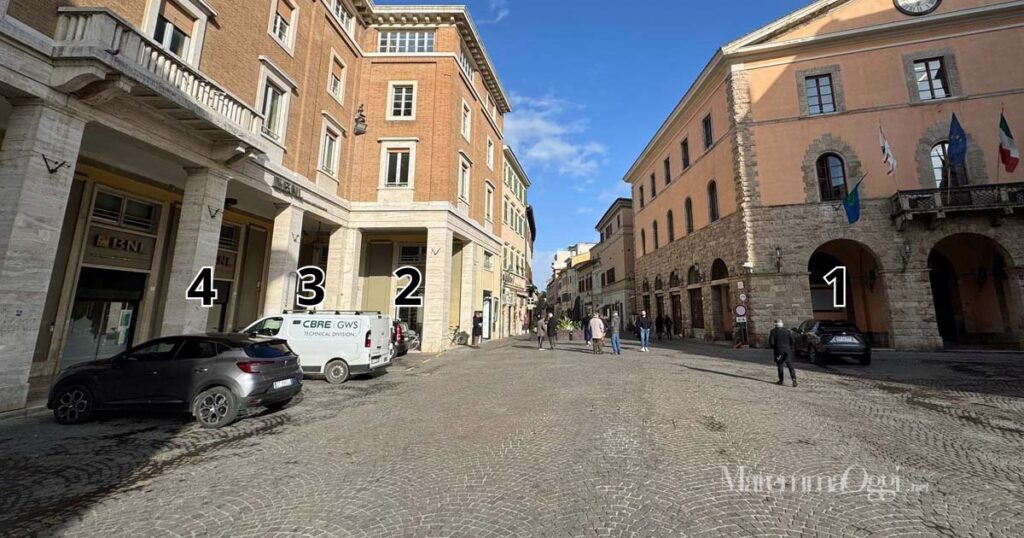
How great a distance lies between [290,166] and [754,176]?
21972 mm

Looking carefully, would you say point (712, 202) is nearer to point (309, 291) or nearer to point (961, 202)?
point (961, 202)

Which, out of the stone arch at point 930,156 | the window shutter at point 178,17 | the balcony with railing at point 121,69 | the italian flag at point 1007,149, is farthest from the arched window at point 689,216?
the window shutter at point 178,17

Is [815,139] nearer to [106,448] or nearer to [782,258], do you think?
[782,258]

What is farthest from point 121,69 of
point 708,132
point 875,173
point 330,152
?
point 875,173

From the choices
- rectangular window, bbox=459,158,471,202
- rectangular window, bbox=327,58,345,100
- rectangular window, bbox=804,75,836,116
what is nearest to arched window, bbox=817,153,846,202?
rectangular window, bbox=804,75,836,116

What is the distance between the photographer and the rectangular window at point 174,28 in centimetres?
997

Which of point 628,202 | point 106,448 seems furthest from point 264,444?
point 628,202

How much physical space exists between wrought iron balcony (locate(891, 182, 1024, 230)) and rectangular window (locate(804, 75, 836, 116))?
5.66 meters

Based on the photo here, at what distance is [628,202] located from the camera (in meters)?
43.1

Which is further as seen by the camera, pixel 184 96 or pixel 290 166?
pixel 290 166

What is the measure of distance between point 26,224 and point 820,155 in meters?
28.4

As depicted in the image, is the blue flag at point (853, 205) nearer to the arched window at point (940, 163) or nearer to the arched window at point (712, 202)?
the arched window at point (940, 163)

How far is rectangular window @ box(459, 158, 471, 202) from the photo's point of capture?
2067 centimetres

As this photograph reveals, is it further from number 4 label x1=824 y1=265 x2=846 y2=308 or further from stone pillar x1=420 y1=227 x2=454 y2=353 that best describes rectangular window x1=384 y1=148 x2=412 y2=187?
number 4 label x1=824 y1=265 x2=846 y2=308
